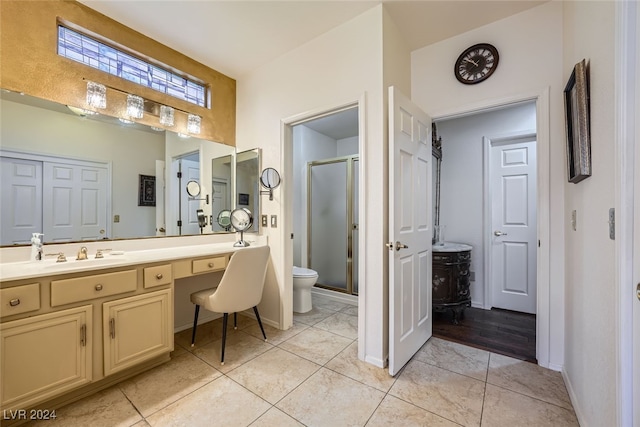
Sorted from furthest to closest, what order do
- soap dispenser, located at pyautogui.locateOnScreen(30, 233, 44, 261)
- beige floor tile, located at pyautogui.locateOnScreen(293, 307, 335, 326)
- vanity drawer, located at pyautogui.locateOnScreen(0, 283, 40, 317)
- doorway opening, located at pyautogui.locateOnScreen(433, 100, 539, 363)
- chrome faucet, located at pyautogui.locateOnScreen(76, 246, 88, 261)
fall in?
doorway opening, located at pyautogui.locateOnScreen(433, 100, 539, 363), beige floor tile, located at pyautogui.locateOnScreen(293, 307, 335, 326), chrome faucet, located at pyautogui.locateOnScreen(76, 246, 88, 261), soap dispenser, located at pyautogui.locateOnScreen(30, 233, 44, 261), vanity drawer, located at pyautogui.locateOnScreen(0, 283, 40, 317)

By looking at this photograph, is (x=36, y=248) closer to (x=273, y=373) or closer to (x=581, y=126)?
(x=273, y=373)

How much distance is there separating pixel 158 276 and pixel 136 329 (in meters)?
0.35

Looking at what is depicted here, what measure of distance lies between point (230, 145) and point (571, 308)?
3.20m

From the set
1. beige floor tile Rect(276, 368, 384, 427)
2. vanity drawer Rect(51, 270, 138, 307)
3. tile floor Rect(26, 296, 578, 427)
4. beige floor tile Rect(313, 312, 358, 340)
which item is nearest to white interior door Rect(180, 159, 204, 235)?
vanity drawer Rect(51, 270, 138, 307)

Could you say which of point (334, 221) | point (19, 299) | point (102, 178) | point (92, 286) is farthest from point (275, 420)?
point (334, 221)

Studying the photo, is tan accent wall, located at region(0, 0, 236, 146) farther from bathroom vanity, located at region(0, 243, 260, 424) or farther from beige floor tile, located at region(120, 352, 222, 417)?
beige floor tile, located at region(120, 352, 222, 417)

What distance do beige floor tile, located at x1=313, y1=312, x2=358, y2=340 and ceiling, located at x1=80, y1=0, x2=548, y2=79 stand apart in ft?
8.90

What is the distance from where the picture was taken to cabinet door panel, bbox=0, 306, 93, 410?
1.26 m

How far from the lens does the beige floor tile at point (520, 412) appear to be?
4.50 feet

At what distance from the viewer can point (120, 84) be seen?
2.14 metres

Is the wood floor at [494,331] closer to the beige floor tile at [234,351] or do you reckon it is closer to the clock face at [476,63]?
the beige floor tile at [234,351]

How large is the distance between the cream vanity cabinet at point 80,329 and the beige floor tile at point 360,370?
124 cm

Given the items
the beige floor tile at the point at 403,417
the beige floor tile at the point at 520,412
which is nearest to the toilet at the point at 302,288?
the beige floor tile at the point at 403,417

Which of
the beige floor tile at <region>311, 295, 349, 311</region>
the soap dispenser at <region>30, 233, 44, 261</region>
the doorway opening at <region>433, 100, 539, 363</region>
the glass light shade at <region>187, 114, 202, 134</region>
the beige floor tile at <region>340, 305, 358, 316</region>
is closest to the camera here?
the soap dispenser at <region>30, 233, 44, 261</region>
